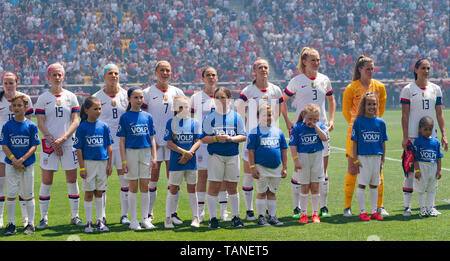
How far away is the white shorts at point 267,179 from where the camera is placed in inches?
291

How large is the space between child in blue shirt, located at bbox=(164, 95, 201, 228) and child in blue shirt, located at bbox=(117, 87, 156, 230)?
260mm

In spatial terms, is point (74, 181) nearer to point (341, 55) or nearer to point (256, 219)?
point (256, 219)

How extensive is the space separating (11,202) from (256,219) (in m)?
3.07

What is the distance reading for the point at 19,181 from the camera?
736 cm

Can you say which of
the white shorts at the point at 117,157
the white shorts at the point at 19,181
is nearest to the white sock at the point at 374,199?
the white shorts at the point at 117,157

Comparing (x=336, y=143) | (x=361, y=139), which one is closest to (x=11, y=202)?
(x=361, y=139)

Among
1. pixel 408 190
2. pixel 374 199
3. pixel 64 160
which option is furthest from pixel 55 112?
pixel 408 190

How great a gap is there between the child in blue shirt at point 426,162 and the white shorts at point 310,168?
137 cm

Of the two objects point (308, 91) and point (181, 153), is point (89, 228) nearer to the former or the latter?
point (181, 153)

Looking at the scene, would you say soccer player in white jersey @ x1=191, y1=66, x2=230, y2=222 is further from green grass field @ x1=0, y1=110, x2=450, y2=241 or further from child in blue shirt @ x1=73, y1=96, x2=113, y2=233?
child in blue shirt @ x1=73, y1=96, x2=113, y2=233

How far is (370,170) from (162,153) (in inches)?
108

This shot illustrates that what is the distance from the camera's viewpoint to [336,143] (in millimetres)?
17453

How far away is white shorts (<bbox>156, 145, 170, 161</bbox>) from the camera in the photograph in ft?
26.2

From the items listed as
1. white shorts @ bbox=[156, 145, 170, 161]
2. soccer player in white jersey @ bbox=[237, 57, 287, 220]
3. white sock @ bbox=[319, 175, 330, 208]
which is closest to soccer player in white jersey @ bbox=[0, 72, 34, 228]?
white shorts @ bbox=[156, 145, 170, 161]
